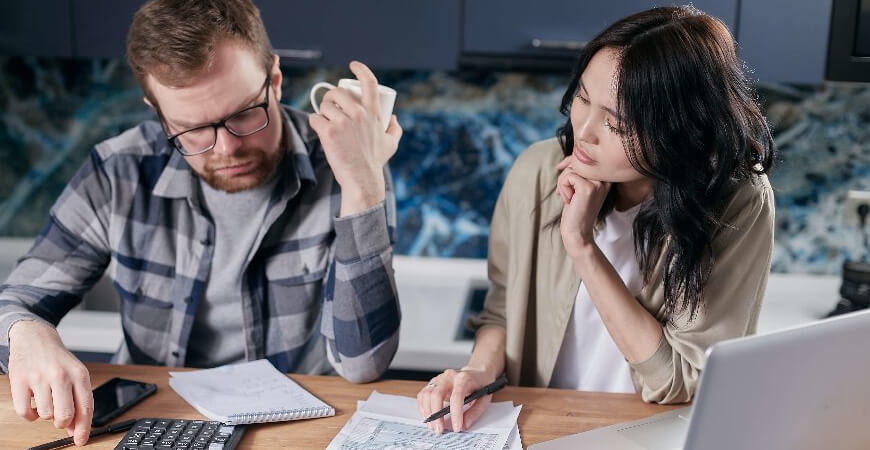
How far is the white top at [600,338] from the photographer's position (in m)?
1.42

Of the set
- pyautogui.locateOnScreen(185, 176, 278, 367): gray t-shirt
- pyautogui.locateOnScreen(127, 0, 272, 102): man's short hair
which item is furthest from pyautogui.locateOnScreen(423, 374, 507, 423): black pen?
pyautogui.locateOnScreen(127, 0, 272, 102): man's short hair

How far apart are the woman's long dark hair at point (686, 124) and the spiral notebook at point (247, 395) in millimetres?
586

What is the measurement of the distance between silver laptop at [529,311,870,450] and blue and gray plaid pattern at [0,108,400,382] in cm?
76

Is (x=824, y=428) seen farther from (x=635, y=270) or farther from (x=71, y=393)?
(x=71, y=393)

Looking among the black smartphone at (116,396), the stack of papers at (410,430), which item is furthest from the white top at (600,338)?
the black smartphone at (116,396)

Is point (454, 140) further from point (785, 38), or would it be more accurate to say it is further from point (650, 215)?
point (650, 215)

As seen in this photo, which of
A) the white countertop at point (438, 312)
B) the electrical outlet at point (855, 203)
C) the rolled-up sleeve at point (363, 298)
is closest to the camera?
the rolled-up sleeve at point (363, 298)

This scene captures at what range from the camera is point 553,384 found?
58.6 inches

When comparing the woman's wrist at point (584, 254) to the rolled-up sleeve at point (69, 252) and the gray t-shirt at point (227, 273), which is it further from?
the rolled-up sleeve at point (69, 252)

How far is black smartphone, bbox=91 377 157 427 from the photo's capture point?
117 cm

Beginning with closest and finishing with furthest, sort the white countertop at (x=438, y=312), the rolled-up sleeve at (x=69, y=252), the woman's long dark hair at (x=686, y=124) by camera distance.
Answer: the woman's long dark hair at (x=686, y=124) < the rolled-up sleeve at (x=69, y=252) < the white countertop at (x=438, y=312)

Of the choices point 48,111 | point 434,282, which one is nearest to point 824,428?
point 434,282

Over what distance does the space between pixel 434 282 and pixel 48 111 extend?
1.30 meters

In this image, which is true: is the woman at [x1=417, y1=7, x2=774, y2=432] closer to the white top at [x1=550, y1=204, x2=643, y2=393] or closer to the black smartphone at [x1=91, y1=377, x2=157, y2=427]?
the white top at [x1=550, y1=204, x2=643, y2=393]
